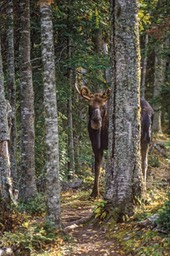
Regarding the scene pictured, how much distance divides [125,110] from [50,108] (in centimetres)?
167

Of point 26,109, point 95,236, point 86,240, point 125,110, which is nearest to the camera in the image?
point 86,240

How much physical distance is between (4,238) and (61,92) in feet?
23.2

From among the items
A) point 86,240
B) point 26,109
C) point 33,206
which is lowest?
point 33,206

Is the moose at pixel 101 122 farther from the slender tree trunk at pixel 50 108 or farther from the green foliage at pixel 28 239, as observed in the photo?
the green foliage at pixel 28 239

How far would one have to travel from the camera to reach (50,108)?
7.09 metres

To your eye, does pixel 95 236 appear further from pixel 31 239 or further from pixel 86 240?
pixel 31 239

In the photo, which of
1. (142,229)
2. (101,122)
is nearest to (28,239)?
(142,229)

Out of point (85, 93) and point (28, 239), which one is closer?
point (28, 239)

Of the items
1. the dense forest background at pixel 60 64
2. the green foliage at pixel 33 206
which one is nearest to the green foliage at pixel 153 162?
the dense forest background at pixel 60 64

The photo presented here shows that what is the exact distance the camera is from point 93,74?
1472cm

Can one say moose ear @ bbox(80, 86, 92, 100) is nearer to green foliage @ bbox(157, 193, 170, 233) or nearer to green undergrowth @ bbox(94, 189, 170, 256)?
green undergrowth @ bbox(94, 189, 170, 256)

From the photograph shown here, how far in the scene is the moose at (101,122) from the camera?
433 inches

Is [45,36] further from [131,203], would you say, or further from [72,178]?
[72,178]

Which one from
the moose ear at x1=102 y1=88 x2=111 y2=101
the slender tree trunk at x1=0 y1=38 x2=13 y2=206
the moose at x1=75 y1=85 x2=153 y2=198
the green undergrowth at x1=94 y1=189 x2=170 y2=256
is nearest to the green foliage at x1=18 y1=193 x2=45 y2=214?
the slender tree trunk at x1=0 y1=38 x2=13 y2=206
